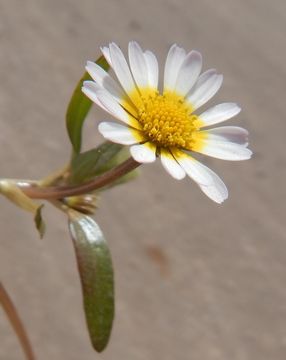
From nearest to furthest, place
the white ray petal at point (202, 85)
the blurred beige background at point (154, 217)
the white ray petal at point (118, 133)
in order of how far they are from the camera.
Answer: the white ray petal at point (118, 133) < the white ray petal at point (202, 85) < the blurred beige background at point (154, 217)

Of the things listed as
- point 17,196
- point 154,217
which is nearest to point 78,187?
point 17,196

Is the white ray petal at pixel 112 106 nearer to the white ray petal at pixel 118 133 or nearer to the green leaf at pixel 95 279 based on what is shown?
the white ray petal at pixel 118 133

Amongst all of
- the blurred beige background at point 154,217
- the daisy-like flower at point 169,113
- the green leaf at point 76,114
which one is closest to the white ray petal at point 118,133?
the daisy-like flower at point 169,113

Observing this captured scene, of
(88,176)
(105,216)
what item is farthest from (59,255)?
(88,176)

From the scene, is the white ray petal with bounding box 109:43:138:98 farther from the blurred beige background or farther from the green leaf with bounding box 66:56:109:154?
the blurred beige background

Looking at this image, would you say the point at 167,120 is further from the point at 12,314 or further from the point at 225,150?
the point at 12,314

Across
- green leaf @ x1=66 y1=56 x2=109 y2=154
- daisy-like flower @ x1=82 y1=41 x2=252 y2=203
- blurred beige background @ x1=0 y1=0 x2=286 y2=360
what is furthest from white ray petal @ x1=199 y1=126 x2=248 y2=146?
blurred beige background @ x1=0 y1=0 x2=286 y2=360
